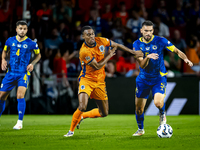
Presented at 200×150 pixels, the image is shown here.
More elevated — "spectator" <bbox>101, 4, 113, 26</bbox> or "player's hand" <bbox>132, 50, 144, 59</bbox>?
"spectator" <bbox>101, 4, 113, 26</bbox>

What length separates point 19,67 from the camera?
29.0 feet

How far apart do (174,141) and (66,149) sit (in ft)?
6.18

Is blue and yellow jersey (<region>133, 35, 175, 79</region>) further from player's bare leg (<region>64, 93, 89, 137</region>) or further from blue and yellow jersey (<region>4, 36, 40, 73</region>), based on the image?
blue and yellow jersey (<region>4, 36, 40, 73</region>)

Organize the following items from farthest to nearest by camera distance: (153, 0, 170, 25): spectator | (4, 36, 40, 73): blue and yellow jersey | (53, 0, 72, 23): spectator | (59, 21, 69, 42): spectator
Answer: (153, 0, 170, 25): spectator, (53, 0, 72, 23): spectator, (59, 21, 69, 42): spectator, (4, 36, 40, 73): blue and yellow jersey

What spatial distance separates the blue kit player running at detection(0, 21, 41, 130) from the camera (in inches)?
345

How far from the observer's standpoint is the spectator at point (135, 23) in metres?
15.2

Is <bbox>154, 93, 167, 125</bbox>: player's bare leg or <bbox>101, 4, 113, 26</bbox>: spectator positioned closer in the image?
<bbox>154, 93, 167, 125</bbox>: player's bare leg

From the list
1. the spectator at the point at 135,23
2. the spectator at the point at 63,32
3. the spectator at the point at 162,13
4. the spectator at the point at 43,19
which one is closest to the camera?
the spectator at the point at 43,19

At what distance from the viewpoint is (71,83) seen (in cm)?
1368

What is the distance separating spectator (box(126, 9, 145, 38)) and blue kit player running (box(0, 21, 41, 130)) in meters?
6.91

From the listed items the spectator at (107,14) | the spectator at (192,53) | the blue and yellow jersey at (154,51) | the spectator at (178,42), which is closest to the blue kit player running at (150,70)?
the blue and yellow jersey at (154,51)

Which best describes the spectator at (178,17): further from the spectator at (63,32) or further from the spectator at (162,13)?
the spectator at (63,32)

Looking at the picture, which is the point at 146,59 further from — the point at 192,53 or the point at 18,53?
the point at 192,53

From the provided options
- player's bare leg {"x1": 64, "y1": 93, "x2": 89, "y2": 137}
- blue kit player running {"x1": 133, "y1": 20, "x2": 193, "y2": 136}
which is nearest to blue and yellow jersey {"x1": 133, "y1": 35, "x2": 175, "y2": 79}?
blue kit player running {"x1": 133, "y1": 20, "x2": 193, "y2": 136}
